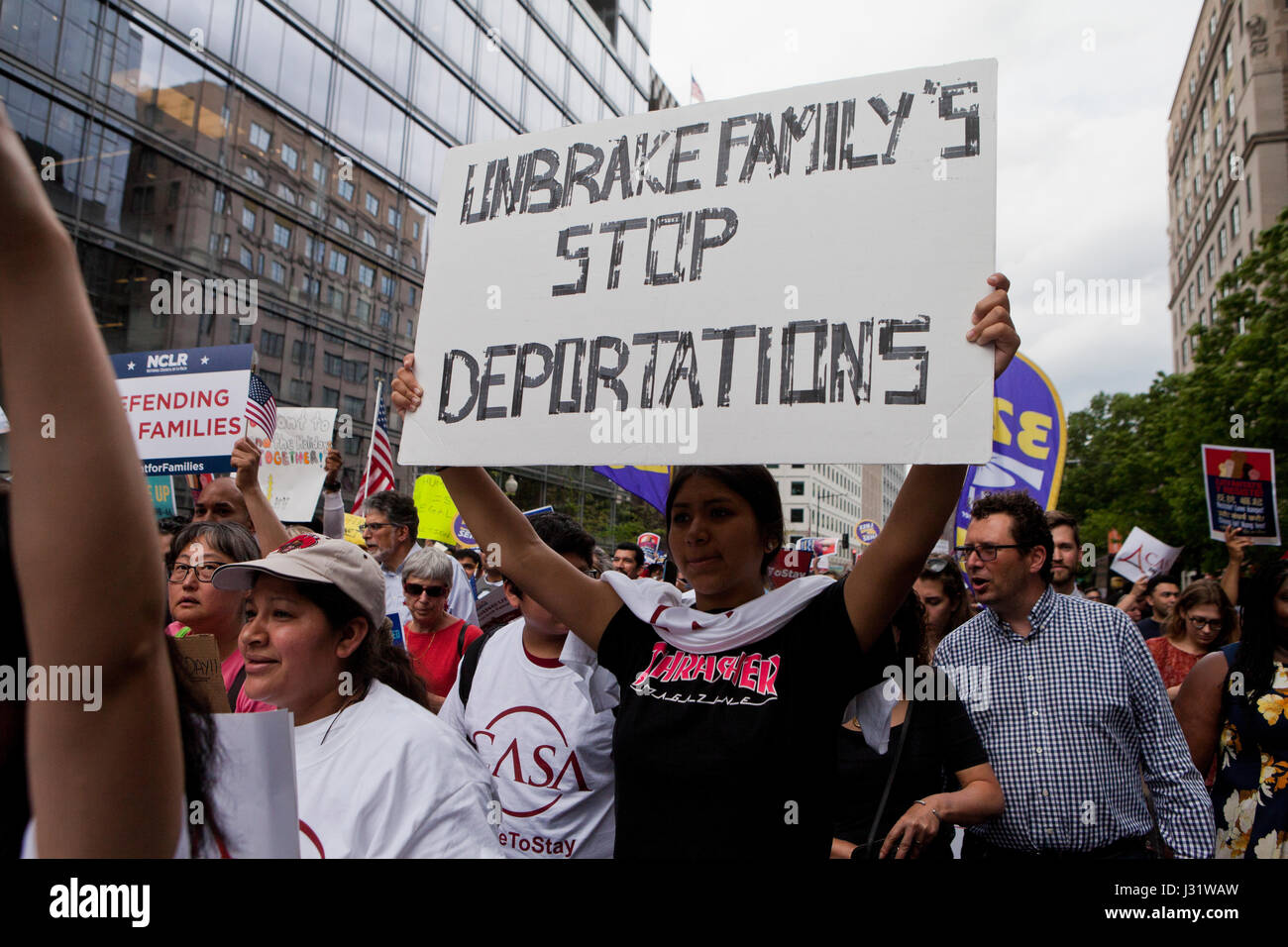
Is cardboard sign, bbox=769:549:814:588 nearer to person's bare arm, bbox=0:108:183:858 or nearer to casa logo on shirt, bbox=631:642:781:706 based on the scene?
casa logo on shirt, bbox=631:642:781:706

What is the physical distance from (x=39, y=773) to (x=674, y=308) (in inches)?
67.1

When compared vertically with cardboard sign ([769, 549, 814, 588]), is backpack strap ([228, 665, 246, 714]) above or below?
below

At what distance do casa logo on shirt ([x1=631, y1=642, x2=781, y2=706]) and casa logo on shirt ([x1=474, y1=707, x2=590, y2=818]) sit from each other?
2.34ft

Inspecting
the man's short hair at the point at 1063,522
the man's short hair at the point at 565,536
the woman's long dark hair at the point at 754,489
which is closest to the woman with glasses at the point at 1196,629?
the man's short hair at the point at 1063,522

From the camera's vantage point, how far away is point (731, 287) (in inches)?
85.7

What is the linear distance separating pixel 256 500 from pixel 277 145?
1938cm

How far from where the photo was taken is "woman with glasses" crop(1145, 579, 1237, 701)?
18.6 ft

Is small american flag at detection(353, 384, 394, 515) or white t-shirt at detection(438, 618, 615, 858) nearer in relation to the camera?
white t-shirt at detection(438, 618, 615, 858)

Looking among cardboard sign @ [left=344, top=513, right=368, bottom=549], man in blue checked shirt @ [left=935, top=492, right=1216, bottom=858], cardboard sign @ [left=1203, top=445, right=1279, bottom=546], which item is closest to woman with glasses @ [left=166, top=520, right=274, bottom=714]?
man in blue checked shirt @ [left=935, top=492, right=1216, bottom=858]

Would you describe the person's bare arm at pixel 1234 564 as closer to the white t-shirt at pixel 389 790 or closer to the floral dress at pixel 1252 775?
the floral dress at pixel 1252 775

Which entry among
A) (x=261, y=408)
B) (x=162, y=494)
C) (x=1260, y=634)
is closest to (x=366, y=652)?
(x=1260, y=634)

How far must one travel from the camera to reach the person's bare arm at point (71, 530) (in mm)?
672

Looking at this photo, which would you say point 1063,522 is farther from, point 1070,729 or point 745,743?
point 745,743
